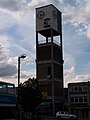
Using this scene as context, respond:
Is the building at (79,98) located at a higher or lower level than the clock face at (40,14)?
lower

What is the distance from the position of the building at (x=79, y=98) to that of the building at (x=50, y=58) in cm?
314

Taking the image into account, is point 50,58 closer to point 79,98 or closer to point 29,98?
point 79,98

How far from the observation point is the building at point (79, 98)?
300ft

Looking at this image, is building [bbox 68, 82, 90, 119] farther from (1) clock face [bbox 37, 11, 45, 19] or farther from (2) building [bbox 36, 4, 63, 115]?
(1) clock face [bbox 37, 11, 45, 19]

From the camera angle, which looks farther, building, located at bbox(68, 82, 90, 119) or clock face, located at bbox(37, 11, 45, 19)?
clock face, located at bbox(37, 11, 45, 19)

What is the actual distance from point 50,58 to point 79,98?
47.6ft

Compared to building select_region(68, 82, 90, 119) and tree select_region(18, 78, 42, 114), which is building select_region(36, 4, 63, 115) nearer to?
building select_region(68, 82, 90, 119)

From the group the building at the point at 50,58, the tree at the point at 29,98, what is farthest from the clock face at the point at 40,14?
the tree at the point at 29,98

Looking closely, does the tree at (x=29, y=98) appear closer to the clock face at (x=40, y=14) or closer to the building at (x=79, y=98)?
the building at (x=79, y=98)

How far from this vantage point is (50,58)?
92.7 meters

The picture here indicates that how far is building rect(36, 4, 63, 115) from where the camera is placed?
9119 centimetres

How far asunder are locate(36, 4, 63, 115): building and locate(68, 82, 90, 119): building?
3.14 m

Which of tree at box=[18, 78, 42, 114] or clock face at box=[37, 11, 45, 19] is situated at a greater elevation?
clock face at box=[37, 11, 45, 19]

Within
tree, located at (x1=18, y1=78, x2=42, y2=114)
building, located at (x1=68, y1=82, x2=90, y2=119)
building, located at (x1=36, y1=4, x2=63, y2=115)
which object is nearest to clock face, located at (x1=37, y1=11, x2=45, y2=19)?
building, located at (x1=36, y1=4, x2=63, y2=115)
